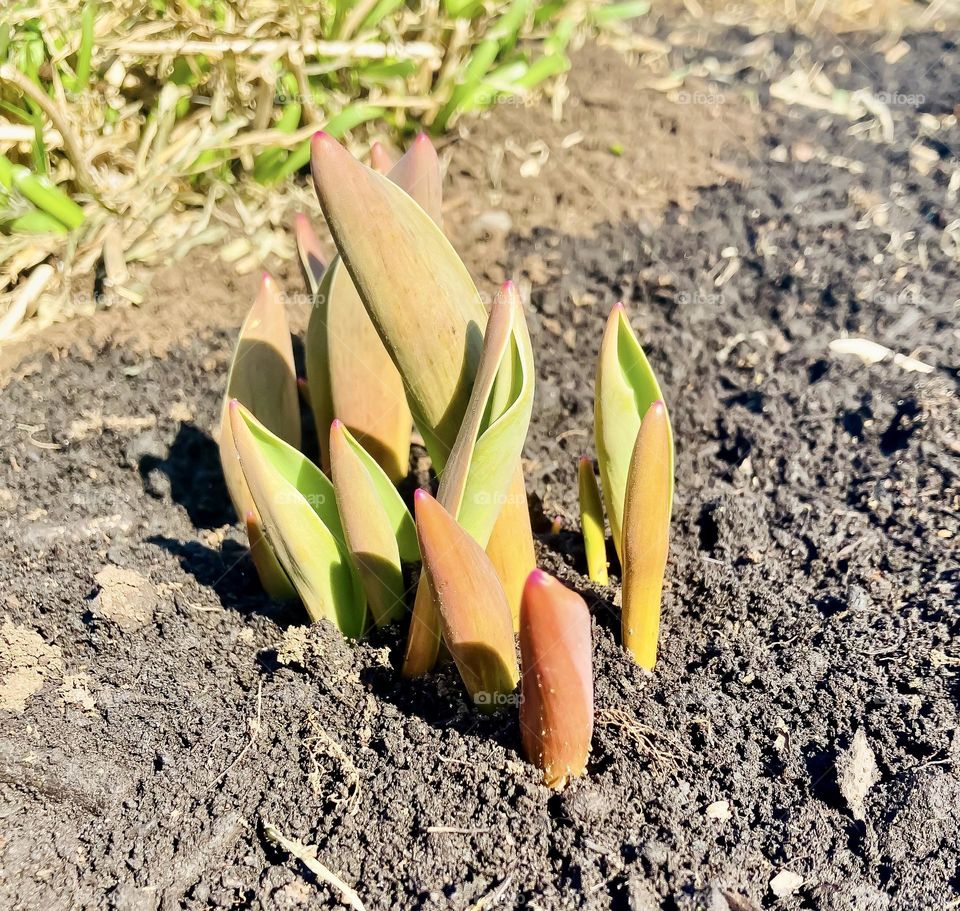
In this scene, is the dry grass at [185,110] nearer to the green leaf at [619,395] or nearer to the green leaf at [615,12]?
the green leaf at [615,12]

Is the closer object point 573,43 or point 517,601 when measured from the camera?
point 517,601

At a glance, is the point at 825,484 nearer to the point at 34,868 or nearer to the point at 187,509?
the point at 187,509

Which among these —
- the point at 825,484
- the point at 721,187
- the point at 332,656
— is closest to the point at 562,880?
the point at 332,656
